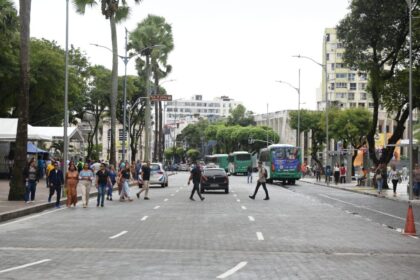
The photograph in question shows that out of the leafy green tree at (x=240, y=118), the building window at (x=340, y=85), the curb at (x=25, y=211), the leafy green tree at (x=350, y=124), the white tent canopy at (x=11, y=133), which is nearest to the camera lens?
the curb at (x=25, y=211)

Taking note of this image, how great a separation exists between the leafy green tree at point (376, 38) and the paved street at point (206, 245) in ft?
60.8

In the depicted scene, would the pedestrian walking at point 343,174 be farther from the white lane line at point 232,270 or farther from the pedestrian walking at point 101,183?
the white lane line at point 232,270

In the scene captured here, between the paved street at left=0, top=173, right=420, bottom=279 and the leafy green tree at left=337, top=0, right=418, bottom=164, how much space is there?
729 inches

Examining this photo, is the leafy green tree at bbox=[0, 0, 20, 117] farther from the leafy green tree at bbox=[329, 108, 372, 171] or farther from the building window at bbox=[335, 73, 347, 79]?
the building window at bbox=[335, 73, 347, 79]

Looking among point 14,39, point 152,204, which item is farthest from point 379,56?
point 14,39

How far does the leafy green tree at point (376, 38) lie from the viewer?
40.5 metres

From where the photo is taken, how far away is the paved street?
1105cm

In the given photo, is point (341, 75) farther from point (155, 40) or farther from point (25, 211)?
point (25, 211)

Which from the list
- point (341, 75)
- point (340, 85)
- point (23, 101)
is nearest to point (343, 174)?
point (23, 101)

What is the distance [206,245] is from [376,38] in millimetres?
30344

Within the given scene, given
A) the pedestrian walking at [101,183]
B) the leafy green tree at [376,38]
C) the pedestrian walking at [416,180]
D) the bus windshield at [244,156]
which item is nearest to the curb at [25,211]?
the pedestrian walking at [101,183]

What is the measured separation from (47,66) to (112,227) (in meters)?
38.4

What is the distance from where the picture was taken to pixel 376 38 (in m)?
42.1

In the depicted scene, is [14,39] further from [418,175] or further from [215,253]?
[215,253]
